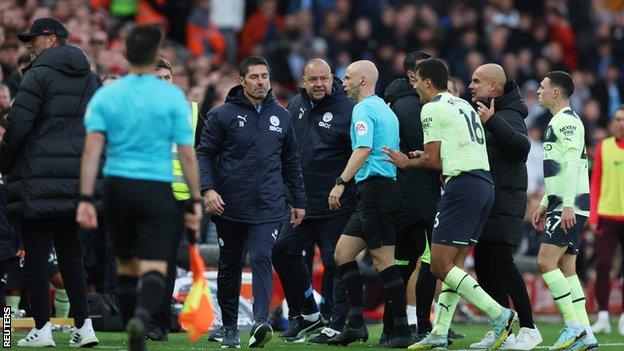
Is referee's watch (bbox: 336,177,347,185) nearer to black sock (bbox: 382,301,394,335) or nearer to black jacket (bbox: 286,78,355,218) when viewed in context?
black jacket (bbox: 286,78,355,218)

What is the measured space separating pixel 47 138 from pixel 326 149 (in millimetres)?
2772

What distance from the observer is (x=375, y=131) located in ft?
38.7

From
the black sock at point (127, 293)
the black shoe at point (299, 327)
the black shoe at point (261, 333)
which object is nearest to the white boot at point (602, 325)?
the black shoe at point (299, 327)

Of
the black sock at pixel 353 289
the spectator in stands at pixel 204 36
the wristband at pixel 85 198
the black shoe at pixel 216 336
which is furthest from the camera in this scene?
the spectator in stands at pixel 204 36

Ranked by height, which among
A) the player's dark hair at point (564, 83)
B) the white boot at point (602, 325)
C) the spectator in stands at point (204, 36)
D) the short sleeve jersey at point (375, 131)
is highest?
the spectator in stands at point (204, 36)

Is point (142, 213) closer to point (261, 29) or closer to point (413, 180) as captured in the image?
point (413, 180)

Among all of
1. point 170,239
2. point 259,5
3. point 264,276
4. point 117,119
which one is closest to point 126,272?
point 170,239

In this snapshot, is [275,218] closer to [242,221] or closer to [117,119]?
[242,221]

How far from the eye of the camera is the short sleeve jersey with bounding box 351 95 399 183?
38.3 feet

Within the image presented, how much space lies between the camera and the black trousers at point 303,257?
12.6 metres

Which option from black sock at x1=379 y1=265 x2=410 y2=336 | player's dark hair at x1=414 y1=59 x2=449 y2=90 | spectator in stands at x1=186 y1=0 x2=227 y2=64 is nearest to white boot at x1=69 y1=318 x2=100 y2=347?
black sock at x1=379 y1=265 x2=410 y2=336

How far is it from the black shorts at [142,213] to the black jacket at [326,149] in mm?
3705

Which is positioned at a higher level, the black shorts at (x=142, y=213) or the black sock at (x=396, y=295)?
the black shorts at (x=142, y=213)

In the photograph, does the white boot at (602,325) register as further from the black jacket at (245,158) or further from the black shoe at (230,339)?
the black shoe at (230,339)
